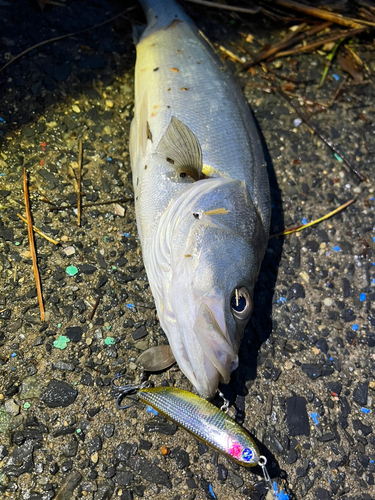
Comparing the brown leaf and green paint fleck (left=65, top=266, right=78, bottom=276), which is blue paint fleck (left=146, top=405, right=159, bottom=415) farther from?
the brown leaf

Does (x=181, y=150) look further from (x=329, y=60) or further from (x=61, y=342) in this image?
(x=329, y=60)

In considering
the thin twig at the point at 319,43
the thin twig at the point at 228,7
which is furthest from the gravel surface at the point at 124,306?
the thin twig at the point at 319,43

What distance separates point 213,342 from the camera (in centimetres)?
207

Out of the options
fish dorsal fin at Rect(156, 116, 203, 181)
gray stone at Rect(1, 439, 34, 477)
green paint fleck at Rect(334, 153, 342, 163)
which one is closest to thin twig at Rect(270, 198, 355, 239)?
green paint fleck at Rect(334, 153, 342, 163)

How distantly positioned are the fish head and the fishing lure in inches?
3.9

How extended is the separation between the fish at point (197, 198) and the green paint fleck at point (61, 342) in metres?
0.62

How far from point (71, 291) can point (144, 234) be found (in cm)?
61

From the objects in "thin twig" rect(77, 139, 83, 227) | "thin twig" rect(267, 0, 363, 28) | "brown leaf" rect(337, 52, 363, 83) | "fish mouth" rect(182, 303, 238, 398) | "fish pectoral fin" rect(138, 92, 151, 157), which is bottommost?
"fish mouth" rect(182, 303, 238, 398)

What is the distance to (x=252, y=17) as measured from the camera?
13.7ft

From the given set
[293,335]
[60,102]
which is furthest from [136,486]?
[60,102]

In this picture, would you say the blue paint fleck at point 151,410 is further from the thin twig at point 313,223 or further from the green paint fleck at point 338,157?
the green paint fleck at point 338,157

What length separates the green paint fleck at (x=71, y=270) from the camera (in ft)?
8.79

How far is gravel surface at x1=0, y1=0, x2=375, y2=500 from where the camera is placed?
89.2 inches

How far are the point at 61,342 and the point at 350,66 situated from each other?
3.94 meters
